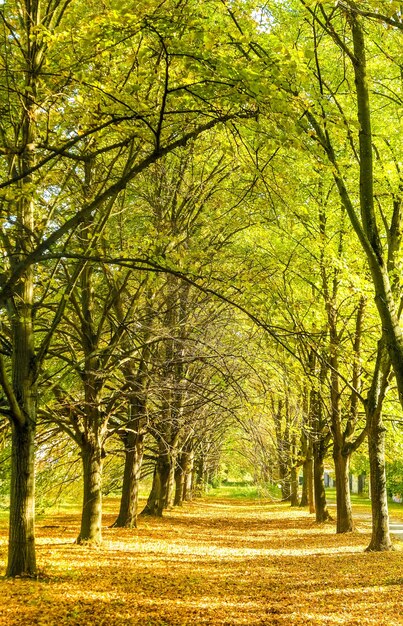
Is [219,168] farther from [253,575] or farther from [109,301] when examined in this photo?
[253,575]

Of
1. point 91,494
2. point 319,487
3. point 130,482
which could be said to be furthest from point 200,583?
point 319,487

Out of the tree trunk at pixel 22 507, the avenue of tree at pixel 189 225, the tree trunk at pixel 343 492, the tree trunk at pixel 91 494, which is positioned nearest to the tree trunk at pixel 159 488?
the avenue of tree at pixel 189 225

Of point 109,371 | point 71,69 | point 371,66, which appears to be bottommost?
point 109,371

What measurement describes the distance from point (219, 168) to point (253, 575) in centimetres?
902

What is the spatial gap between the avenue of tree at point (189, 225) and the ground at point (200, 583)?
3.70 ft

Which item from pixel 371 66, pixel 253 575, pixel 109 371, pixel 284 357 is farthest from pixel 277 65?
pixel 253 575

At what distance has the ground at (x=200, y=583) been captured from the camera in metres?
6.68

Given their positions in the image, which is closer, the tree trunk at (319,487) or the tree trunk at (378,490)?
the tree trunk at (378,490)

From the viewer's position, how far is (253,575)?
10266 millimetres

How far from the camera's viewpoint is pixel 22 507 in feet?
27.8

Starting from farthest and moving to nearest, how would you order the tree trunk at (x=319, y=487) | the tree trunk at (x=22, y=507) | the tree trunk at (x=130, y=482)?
the tree trunk at (x=319, y=487)
the tree trunk at (x=130, y=482)
the tree trunk at (x=22, y=507)

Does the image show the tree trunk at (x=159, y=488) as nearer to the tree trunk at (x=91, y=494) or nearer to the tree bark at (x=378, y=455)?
the tree trunk at (x=91, y=494)

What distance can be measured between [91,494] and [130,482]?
344 cm

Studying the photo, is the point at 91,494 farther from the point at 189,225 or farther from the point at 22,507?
the point at 189,225
